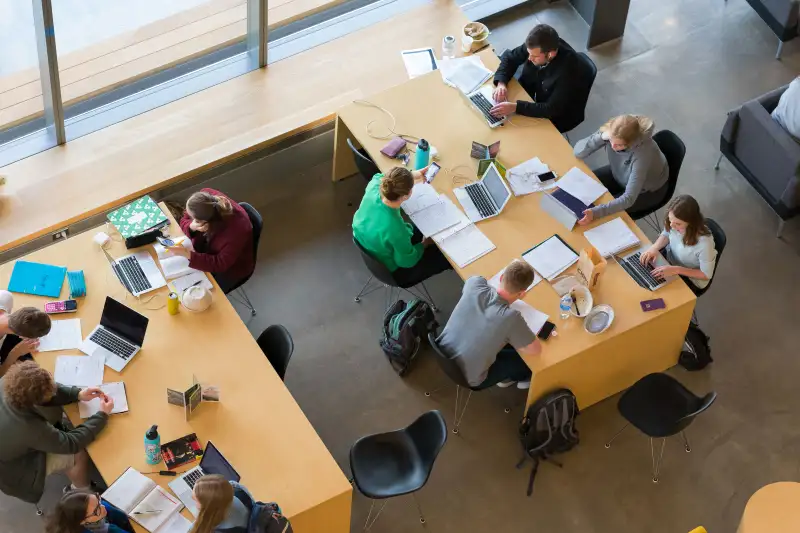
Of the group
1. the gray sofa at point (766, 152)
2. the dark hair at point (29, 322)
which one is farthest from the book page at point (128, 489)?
the gray sofa at point (766, 152)

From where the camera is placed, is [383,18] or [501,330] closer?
Answer: [501,330]

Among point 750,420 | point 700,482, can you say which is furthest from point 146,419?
point 750,420

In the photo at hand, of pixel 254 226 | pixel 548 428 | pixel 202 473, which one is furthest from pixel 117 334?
pixel 548 428

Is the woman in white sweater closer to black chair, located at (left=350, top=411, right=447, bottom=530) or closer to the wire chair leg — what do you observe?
the wire chair leg

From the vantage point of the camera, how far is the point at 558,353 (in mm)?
5570

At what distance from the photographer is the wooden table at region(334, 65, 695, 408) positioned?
5676 mm

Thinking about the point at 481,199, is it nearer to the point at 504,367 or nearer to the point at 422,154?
the point at 422,154

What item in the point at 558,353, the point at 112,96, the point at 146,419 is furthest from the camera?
the point at 112,96

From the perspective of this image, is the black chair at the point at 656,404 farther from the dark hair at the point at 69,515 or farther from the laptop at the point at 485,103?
the dark hair at the point at 69,515

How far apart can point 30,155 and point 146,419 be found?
2.53 m

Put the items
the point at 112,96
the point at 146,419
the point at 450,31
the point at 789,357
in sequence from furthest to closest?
1. the point at 450,31
2. the point at 112,96
3. the point at 789,357
4. the point at 146,419

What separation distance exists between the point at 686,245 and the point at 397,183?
5.86 ft

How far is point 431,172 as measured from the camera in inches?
250

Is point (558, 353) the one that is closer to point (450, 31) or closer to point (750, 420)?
point (750, 420)
